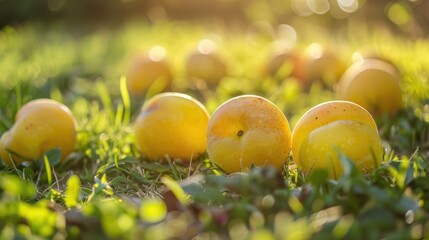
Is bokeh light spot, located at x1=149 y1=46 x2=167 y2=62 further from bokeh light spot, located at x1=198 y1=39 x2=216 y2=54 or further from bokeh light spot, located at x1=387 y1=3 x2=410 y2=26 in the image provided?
bokeh light spot, located at x1=387 y1=3 x2=410 y2=26

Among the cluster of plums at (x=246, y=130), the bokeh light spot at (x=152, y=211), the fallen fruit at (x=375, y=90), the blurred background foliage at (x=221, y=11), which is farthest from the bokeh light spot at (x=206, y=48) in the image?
the bokeh light spot at (x=152, y=211)

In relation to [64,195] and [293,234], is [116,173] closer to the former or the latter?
[64,195]

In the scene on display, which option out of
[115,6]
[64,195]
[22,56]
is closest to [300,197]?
[64,195]

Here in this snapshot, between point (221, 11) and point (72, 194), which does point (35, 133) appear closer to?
point (72, 194)

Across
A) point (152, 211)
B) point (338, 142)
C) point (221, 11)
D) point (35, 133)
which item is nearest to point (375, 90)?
point (338, 142)

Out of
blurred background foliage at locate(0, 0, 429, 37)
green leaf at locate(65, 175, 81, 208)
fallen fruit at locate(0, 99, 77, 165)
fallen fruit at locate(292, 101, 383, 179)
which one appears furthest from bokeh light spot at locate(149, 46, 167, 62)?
blurred background foliage at locate(0, 0, 429, 37)

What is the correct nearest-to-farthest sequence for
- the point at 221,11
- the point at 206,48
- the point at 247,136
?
1. the point at 247,136
2. the point at 206,48
3. the point at 221,11

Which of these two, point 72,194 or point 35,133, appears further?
point 35,133
